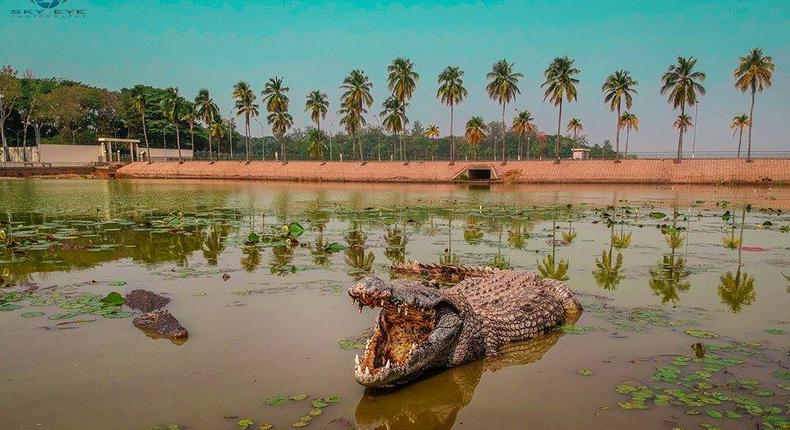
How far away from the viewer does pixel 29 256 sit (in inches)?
449

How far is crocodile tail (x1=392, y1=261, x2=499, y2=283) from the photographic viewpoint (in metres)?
9.21

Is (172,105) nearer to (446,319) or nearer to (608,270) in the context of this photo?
(608,270)

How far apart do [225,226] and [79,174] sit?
200 feet

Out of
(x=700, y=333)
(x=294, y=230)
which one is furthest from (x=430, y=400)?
(x=294, y=230)

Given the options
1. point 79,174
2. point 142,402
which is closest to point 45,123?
point 79,174

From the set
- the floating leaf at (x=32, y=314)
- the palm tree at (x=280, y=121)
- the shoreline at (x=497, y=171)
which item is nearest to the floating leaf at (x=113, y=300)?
the floating leaf at (x=32, y=314)

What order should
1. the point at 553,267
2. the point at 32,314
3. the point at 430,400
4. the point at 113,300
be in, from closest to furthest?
the point at 430,400
the point at 32,314
the point at 113,300
the point at 553,267

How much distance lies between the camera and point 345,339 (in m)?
6.64

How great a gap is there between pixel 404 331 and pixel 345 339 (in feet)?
4.38

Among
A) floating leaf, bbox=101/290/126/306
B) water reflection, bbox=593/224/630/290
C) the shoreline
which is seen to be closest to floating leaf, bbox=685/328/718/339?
water reflection, bbox=593/224/630/290

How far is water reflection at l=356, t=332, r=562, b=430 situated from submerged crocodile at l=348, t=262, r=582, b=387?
131 millimetres

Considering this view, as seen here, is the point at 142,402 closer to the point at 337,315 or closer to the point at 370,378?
the point at 370,378

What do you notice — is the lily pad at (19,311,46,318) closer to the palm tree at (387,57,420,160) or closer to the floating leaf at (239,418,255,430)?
the floating leaf at (239,418,255,430)

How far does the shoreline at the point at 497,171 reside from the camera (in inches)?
1833
